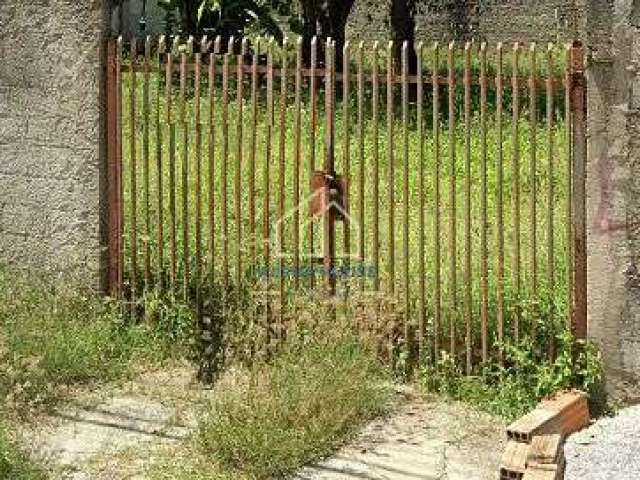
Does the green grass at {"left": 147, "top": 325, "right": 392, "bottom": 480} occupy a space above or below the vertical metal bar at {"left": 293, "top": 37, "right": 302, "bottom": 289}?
below

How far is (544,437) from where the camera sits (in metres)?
5.70

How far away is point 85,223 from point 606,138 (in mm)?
3287

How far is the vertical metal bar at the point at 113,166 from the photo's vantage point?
24.7 feet

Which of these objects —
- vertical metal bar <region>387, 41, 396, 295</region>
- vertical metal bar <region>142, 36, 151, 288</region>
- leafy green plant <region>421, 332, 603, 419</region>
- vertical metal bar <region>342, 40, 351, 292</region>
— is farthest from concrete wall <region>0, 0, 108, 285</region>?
leafy green plant <region>421, 332, 603, 419</region>

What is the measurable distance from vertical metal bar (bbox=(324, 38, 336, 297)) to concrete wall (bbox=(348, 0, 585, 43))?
1824 centimetres

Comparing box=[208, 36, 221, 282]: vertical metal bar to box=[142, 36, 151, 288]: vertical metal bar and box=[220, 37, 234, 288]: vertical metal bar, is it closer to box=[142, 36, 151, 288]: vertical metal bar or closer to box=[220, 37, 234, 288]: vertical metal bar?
box=[220, 37, 234, 288]: vertical metal bar

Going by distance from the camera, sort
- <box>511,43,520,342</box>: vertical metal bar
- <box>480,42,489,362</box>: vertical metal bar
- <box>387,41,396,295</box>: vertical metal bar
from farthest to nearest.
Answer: <box>387,41,396,295</box>: vertical metal bar, <box>480,42,489,362</box>: vertical metal bar, <box>511,43,520,342</box>: vertical metal bar

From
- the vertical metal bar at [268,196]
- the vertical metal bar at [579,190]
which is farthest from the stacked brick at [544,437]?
the vertical metal bar at [268,196]

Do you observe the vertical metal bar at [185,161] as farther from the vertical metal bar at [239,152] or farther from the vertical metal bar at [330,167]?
the vertical metal bar at [330,167]

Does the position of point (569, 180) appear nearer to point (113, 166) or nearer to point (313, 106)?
point (313, 106)

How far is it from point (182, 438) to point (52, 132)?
8.10 ft

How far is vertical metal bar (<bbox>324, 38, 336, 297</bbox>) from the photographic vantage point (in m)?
6.89

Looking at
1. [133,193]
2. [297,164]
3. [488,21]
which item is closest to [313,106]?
[297,164]

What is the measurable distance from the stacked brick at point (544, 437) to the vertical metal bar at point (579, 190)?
436 mm
